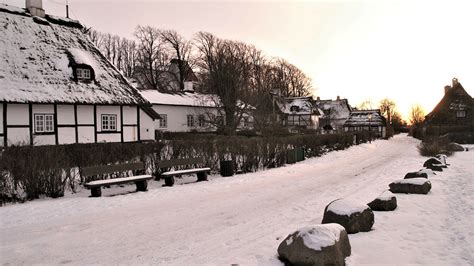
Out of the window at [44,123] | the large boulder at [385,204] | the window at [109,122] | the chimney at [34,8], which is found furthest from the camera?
the chimney at [34,8]

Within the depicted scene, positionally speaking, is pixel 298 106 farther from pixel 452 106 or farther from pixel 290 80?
pixel 452 106

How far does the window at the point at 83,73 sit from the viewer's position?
69.4ft

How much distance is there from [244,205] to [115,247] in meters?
3.99

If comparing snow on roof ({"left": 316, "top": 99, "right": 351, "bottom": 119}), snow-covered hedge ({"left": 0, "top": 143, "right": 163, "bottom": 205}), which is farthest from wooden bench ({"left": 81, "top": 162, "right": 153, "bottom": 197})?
snow on roof ({"left": 316, "top": 99, "right": 351, "bottom": 119})

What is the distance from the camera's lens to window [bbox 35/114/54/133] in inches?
763

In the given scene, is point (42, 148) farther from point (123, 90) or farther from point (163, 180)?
point (123, 90)

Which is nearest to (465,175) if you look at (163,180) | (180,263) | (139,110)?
(163,180)

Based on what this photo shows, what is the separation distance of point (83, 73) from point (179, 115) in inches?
623

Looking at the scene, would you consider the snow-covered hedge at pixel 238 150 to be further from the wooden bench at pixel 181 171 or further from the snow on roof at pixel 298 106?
the snow on roof at pixel 298 106

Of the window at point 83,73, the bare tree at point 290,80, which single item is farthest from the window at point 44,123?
the bare tree at point 290,80

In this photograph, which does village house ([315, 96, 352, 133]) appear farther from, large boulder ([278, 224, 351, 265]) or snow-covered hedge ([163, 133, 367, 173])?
large boulder ([278, 224, 351, 265])

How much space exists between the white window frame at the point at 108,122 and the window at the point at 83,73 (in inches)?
98.2

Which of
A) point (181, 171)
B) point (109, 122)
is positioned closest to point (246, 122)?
point (109, 122)

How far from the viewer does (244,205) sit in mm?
9383
